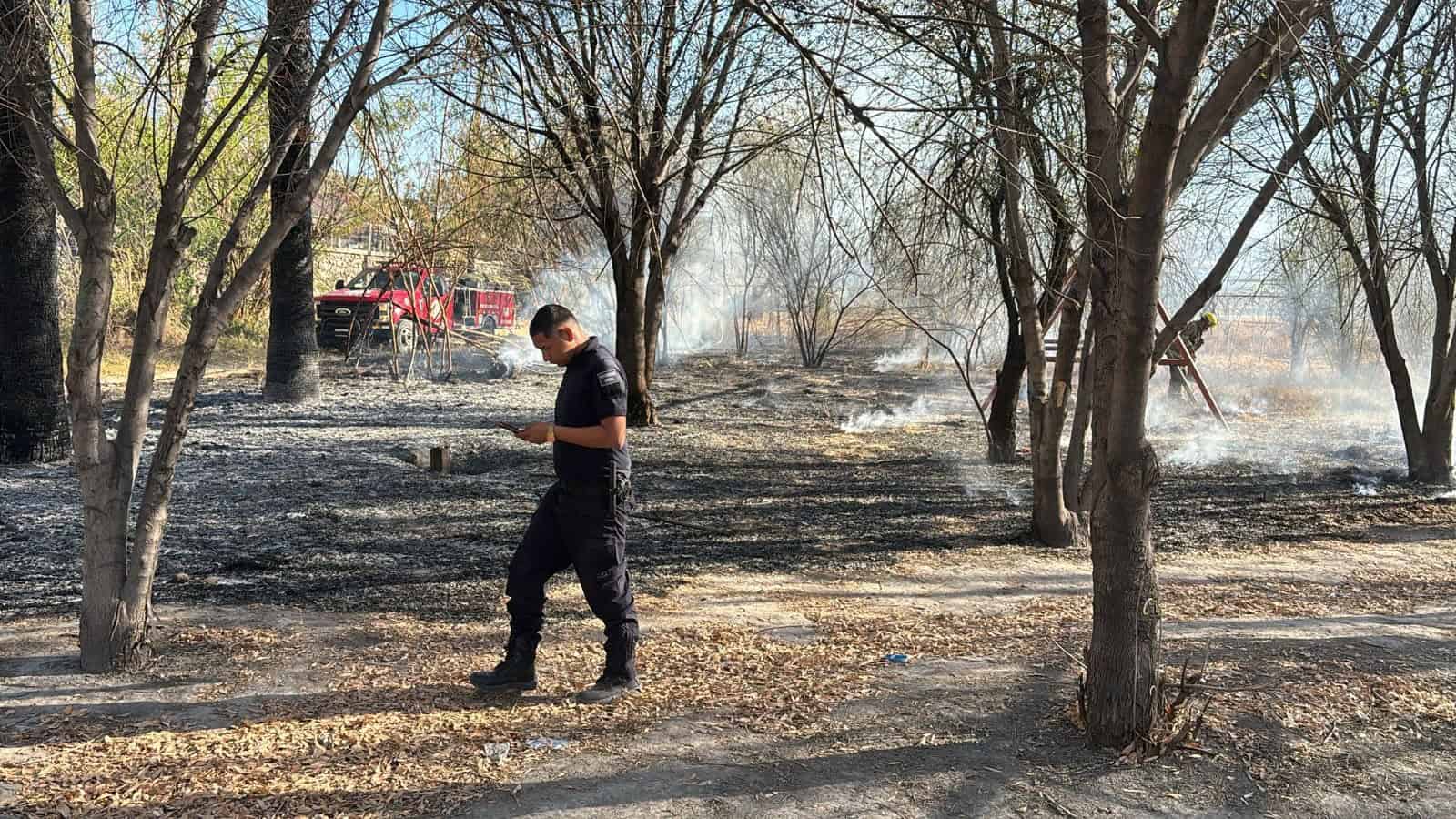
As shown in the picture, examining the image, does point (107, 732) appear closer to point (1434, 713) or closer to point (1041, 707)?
point (1041, 707)

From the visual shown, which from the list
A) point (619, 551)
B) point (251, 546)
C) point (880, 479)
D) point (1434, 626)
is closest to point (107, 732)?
point (619, 551)

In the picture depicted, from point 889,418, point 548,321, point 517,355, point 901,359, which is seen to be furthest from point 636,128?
point 901,359

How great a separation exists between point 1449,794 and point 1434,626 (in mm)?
2622

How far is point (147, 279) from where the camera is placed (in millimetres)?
4352

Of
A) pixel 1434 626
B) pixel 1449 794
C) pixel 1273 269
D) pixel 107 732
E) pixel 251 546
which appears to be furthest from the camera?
pixel 1273 269

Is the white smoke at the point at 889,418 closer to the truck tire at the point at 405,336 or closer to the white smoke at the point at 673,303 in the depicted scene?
the white smoke at the point at 673,303

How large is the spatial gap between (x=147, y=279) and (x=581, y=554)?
2086mm

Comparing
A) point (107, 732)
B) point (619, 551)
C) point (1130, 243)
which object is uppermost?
point (1130, 243)

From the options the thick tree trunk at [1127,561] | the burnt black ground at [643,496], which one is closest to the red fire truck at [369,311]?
the burnt black ground at [643,496]

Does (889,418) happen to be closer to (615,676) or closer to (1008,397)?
(1008,397)

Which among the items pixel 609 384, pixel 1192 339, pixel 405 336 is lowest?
pixel 609 384

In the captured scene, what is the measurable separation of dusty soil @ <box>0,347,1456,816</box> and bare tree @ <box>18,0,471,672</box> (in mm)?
463

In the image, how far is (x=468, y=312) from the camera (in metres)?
24.7

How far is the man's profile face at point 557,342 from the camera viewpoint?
4.31 m
